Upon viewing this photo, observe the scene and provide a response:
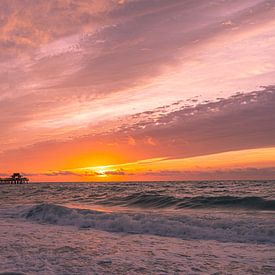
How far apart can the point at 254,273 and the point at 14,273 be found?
19.7ft

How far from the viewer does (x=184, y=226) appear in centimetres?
1566

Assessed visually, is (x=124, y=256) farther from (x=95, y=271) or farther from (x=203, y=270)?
(x=203, y=270)

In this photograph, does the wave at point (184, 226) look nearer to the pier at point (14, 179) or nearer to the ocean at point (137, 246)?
the ocean at point (137, 246)

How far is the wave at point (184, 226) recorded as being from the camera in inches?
557

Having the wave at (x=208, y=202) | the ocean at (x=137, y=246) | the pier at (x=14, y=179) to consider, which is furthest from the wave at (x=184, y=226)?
the pier at (x=14, y=179)

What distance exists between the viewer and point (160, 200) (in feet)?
103

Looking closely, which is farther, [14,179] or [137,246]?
[14,179]

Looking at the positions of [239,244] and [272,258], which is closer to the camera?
[272,258]

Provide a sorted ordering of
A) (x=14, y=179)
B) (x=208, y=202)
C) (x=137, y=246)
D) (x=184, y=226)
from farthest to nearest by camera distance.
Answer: (x=14, y=179), (x=208, y=202), (x=184, y=226), (x=137, y=246)

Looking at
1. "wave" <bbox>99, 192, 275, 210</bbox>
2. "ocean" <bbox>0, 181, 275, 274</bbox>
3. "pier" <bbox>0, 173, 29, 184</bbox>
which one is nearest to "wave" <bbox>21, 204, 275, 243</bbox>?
"ocean" <bbox>0, 181, 275, 274</bbox>

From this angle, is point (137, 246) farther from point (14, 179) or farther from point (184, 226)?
point (14, 179)

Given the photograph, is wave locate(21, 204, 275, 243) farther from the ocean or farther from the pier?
the pier

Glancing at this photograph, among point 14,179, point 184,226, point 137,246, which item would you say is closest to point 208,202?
point 184,226

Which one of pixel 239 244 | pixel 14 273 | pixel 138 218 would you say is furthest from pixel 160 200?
pixel 14 273
